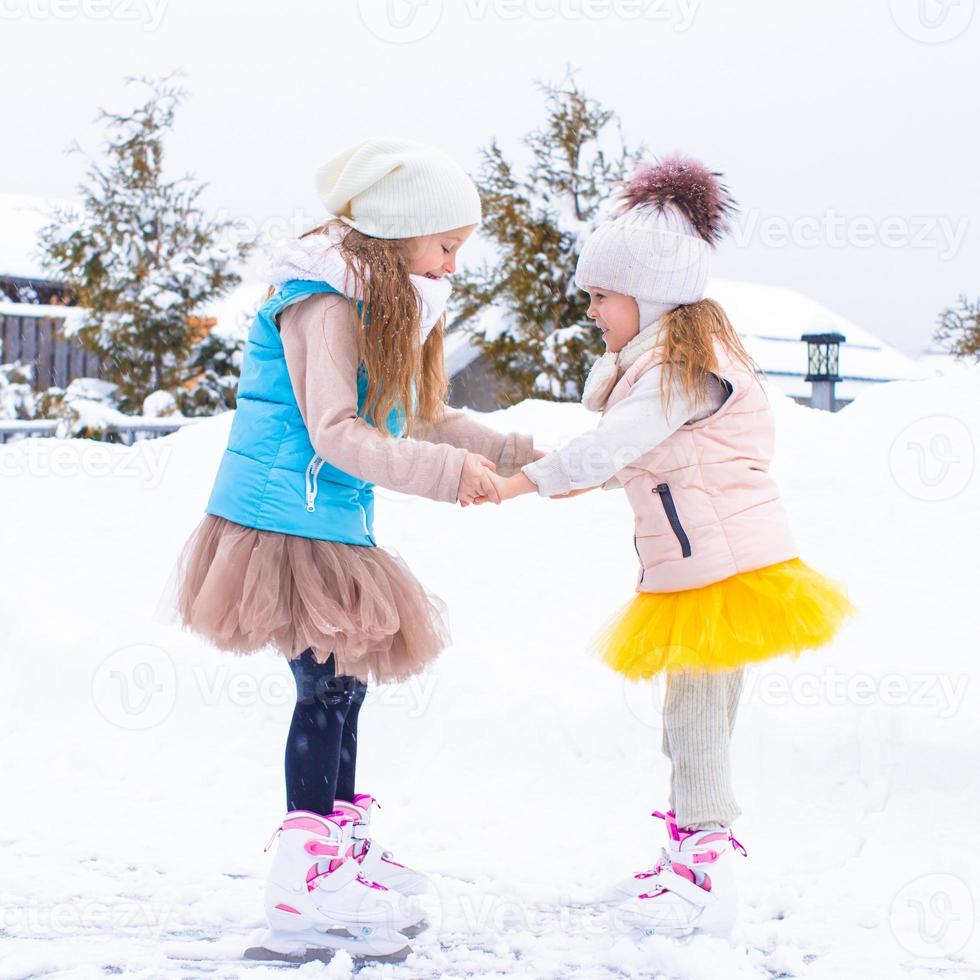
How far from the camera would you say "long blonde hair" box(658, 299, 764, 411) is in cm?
252

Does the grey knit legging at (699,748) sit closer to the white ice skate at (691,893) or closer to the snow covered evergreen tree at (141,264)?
the white ice skate at (691,893)

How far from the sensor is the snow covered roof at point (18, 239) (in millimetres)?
16844

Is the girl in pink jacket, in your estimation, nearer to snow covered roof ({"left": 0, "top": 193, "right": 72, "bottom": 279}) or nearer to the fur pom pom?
the fur pom pom

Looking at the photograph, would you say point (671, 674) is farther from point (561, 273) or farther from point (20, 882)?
point (561, 273)

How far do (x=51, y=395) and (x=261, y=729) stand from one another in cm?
953

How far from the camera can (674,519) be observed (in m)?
2.55

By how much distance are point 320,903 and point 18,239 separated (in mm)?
17549

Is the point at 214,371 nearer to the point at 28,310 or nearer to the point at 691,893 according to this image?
the point at 28,310

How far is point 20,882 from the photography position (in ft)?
9.37

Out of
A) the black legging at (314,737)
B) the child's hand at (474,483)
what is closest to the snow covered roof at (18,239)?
the black legging at (314,737)

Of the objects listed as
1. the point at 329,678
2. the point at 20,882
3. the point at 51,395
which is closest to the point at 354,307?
the point at 329,678

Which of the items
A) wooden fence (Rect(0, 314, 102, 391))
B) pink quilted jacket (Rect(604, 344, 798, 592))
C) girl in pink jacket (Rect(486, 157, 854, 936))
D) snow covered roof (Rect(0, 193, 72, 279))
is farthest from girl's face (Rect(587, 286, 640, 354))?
snow covered roof (Rect(0, 193, 72, 279))

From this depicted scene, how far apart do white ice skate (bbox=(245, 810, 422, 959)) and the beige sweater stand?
31.0 inches

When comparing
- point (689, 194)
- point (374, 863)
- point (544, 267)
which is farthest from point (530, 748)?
point (544, 267)
